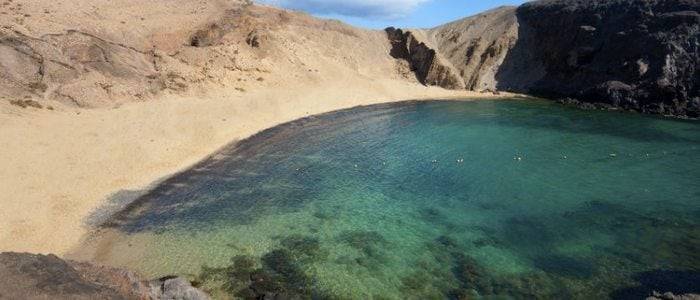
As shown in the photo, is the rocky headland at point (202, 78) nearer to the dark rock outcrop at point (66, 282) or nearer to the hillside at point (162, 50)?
the dark rock outcrop at point (66, 282)

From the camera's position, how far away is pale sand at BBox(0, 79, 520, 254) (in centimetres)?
2106

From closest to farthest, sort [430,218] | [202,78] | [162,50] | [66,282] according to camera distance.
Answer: [66,282] < [430,218] < [202,78] < [162,50]

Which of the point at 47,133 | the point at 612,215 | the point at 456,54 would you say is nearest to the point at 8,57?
the point at 47,133

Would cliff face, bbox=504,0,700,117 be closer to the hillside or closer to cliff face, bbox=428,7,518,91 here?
cliff face, bbox=428,7,518,91

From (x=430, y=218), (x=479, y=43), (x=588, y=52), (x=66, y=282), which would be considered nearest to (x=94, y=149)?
(x=66, y=282)

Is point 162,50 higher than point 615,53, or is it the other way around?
point 162,50

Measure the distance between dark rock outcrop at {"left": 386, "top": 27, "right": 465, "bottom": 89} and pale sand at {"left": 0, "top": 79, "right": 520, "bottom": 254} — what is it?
20882mm

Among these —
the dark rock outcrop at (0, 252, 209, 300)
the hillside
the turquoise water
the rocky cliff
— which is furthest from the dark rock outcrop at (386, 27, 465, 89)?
the dark rock outcrop at (0, 252, 209, 300)

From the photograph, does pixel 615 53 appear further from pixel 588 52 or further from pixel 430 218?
pixel 430 218

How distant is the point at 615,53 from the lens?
54312 millimetres

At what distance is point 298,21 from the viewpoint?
6362 centimetres

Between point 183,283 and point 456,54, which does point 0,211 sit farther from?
point 456,54

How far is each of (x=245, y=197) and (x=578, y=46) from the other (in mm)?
49328

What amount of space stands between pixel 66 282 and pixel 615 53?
58164 mm
